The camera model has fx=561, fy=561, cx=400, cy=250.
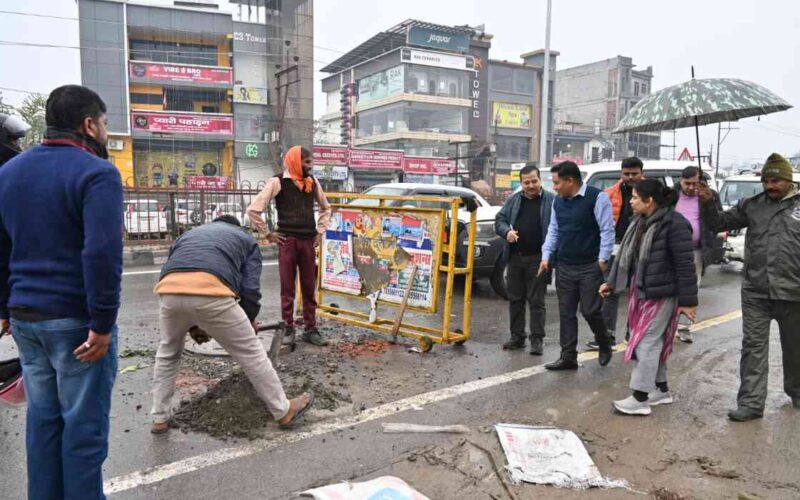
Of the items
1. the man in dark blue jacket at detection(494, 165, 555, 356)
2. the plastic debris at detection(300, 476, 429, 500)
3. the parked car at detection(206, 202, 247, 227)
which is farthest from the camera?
the parked car at detection(206, 202, 247, 227)

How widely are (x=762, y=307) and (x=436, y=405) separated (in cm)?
246

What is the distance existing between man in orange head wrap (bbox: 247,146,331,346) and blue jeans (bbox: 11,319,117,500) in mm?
2978

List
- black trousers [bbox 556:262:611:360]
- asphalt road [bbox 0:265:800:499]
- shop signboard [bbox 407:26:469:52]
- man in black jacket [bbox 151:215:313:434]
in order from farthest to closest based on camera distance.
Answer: shop signboard [bbox 407:26:469:52]
black trousers [bbox 556:262:611:360]
man in black jacket [bbox 151:215:313:434]
asphalt road [bbox 0:265:800:499]

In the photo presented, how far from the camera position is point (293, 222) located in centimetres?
538

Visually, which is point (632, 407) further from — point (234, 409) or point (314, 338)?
point (314, 338)

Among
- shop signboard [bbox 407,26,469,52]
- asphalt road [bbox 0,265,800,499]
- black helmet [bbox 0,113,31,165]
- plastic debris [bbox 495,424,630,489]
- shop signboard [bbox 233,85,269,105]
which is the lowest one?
asphalt road [bbox 0,265,800,499]

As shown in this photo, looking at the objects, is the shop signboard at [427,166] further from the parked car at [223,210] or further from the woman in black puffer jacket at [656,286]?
the woman in black puffer jacket at [656,286]

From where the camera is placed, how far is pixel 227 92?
37625 millimetres

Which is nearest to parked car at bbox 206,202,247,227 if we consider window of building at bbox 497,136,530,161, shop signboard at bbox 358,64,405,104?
shop signboard at bbox 358,64,405,104

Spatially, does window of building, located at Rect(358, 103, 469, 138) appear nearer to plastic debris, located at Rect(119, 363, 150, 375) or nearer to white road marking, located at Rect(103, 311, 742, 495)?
plastic debris, located at Rect(119, 363, 150, 375)

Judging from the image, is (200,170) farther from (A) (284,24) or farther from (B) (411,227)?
(B) (411,227)

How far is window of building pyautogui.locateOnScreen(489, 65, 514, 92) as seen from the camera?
57547 millimetres

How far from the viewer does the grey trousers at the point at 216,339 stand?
3.20 metres

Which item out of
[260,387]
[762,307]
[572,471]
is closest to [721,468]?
[572,471]
